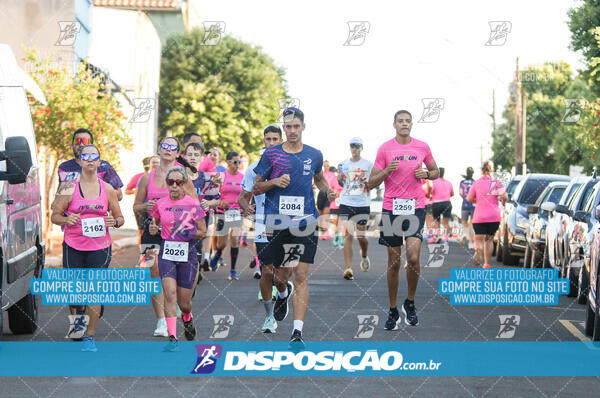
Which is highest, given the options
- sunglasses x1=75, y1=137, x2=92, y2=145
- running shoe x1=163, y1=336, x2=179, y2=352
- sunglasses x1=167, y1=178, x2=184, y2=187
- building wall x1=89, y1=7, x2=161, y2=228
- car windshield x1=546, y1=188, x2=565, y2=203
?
building wall x1=89, y1=7, x2=161, y2=228

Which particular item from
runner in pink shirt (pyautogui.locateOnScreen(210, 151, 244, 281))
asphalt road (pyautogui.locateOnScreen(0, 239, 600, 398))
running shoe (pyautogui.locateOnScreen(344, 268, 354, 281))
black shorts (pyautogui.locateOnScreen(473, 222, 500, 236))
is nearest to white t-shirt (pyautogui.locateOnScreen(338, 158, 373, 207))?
running shoe (pyautogui.locateOnScreen(344, 268, 354, 281))

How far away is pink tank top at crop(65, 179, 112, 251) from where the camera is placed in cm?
979

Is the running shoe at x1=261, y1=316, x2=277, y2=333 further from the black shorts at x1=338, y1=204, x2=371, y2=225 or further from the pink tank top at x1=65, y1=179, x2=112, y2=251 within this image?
the black shorts at x1=338, y1=204, x2=371, y2=225

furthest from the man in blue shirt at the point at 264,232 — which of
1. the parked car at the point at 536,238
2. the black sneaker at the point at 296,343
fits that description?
the parked car at the point at 536,238

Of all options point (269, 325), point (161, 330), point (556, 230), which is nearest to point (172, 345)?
point (161, 330)

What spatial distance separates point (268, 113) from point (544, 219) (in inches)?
1810

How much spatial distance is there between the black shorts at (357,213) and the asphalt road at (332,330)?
0.87 metres

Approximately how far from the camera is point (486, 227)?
18484 millimetres

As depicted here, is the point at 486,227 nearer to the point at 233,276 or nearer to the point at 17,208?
the point at 233,276

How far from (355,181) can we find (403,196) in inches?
208

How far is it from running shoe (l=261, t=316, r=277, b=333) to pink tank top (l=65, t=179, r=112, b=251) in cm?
181

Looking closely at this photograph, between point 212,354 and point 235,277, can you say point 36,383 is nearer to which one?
point 212,354

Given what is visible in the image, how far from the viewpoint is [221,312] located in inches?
500

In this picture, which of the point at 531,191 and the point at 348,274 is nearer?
the point at 348,274
